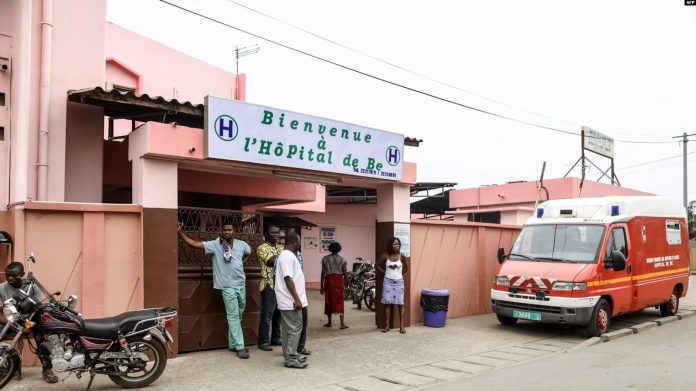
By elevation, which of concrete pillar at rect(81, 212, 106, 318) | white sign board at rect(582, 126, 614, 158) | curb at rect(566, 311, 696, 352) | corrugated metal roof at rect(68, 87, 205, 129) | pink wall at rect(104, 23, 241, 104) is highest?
pink wall at rect(104, 23, 241, 104)

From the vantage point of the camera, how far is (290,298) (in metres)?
7.41

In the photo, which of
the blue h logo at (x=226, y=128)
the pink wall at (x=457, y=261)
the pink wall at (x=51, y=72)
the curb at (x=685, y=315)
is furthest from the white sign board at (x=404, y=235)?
the curb at (x=685, y=315)

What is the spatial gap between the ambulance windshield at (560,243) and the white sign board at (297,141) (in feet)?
9.76

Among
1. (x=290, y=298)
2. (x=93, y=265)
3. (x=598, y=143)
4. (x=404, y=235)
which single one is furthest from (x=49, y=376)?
(x=598, y=143)

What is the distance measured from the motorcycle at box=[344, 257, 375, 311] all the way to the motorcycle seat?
824 cm

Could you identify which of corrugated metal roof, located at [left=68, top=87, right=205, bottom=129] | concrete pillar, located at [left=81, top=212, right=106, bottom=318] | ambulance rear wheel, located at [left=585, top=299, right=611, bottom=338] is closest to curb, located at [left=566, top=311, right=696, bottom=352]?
ambulance rear wheel, located at [left=585, top=299, right=611, bottom=338]

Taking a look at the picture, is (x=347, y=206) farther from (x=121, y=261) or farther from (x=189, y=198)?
(x=121, y=261)

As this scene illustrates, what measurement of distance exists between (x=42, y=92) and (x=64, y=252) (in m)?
2.48

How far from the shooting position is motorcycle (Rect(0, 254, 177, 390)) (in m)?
6.10

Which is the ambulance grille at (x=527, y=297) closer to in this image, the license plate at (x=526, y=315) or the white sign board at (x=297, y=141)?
the license plate at (x=526, y=315)

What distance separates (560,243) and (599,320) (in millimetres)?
1555

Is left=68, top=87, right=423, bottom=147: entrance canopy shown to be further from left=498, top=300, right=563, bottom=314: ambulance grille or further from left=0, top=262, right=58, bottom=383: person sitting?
left=498, top=300, right=563, bottom=314: ambulance grille

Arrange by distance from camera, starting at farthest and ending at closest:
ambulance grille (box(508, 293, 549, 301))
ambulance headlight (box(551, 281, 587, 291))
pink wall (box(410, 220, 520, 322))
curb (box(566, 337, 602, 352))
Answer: pink wall (box(410, 220, 520, 322)) → ambulance grille (box(508, 293, 549, 301)) → ambulance headlight (box(551, 281, 587, 291)) → curb (box(566, 337, 602, 352))

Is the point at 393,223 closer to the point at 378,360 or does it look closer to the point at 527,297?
the point at 527,297
